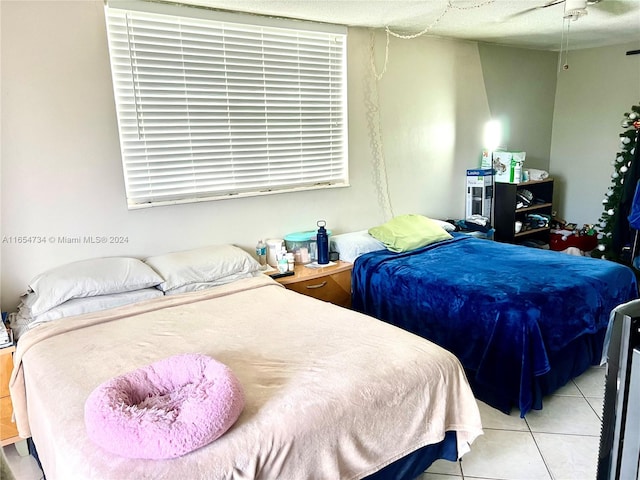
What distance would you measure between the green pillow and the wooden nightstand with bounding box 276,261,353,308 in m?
0.36

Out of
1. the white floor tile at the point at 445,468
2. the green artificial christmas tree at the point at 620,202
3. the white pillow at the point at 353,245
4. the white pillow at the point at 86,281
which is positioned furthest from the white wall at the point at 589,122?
the white pillow at the point at 86,281

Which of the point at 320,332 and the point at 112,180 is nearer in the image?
the point at 320,332

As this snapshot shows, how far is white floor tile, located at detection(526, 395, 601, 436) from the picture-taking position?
7.47 ft

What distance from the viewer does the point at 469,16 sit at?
319cm

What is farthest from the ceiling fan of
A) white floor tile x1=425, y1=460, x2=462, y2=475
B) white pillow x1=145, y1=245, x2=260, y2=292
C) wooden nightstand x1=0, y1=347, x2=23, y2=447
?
wooden nightstand x1=0, y1=347, x2=23, y2=447

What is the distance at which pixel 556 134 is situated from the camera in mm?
5031

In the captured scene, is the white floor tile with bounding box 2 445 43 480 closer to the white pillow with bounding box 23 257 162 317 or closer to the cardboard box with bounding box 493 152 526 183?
the white pillow with bounding box 23 257 162 317

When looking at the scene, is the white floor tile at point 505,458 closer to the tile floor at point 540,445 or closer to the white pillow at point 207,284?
the tile floor at point 540,445

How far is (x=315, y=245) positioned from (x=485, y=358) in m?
1.40

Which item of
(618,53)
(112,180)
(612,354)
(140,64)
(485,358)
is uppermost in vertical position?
(618,53)

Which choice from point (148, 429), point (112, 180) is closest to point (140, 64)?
point (112, 180)

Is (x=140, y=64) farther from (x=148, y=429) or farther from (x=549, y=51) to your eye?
(x=549, y=51)

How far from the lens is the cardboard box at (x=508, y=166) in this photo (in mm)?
4199

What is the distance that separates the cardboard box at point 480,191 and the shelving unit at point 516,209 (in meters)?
0.09
